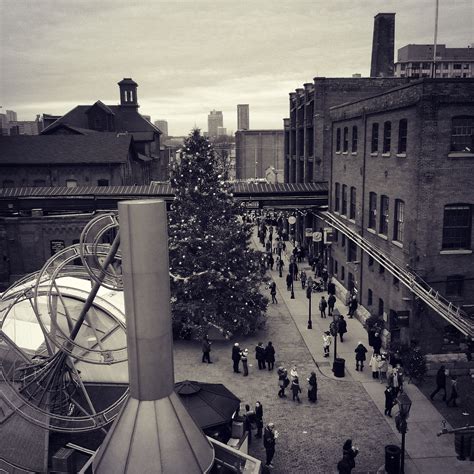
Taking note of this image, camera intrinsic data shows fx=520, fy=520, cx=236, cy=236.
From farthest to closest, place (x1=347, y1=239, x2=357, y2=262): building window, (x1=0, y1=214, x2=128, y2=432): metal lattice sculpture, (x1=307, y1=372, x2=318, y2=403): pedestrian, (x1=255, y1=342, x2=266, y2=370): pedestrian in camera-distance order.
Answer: (x1=347, y1=239, x2=357, y2=262): building window < (x1=255, y1=342, x2=266, y2=370): pedestrian < (x1=307, y1=372, x2=318, y2=403): pedestrian < (x1=0, y1=214, x2=128, y2=432): metal lattice sculpture

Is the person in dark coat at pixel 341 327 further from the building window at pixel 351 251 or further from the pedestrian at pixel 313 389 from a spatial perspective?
the building window at pixel 351 251

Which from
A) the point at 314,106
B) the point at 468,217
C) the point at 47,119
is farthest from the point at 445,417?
the point at 47,119

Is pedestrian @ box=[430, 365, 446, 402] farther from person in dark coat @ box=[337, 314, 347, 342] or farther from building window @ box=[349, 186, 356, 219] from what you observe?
building window @ box=[349, 186, 356, 219]

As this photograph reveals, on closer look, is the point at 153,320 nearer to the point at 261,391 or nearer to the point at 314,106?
the point at 261,391

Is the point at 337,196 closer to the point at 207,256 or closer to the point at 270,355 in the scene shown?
the point at 207,256

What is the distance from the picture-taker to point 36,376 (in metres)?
13.1

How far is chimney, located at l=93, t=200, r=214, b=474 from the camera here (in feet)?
29.2

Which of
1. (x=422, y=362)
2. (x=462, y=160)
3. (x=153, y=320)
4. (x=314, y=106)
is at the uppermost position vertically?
(x=314, y=106)

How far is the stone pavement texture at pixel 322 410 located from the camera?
15.5 meters

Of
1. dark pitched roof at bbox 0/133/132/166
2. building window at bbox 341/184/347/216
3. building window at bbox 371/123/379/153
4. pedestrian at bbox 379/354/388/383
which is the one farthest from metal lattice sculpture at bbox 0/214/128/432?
dark pitched roof at bbox 0/133/132/166

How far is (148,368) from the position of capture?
9266 mm

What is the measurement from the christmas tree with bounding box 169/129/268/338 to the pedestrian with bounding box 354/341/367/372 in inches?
233

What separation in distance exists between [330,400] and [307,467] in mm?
4317

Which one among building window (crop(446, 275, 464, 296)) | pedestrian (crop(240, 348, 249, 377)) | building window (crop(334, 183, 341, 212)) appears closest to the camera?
pedestrian (crop(240, 348, 249, 377))
